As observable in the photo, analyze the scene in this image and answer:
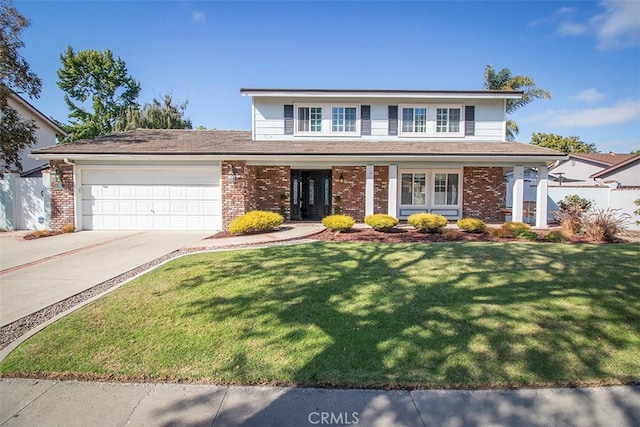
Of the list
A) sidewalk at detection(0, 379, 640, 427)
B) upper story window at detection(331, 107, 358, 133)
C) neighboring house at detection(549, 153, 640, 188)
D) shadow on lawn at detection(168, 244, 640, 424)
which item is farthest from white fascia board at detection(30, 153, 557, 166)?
sidewalk at detection(0, 379, 640, 427)

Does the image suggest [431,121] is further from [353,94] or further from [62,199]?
[62,199]

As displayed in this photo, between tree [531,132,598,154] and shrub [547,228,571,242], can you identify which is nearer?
shrub [547,228,571,242]

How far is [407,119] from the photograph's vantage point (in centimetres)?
1523

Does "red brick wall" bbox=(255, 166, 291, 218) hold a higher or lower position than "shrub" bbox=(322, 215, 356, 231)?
higher

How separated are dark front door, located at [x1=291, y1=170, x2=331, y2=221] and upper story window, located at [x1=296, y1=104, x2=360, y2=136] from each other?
1.89 m

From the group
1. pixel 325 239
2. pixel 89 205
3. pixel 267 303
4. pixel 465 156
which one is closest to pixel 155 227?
pixel 89 205

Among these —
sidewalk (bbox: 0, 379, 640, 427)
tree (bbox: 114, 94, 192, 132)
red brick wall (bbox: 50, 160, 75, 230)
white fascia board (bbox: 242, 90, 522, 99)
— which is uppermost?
tree (bbox: 114, 94, 192, 132)

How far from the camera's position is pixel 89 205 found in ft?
42.7

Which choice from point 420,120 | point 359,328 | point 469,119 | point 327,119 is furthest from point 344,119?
point 359,328

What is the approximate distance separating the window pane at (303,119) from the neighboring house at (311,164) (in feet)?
0.21

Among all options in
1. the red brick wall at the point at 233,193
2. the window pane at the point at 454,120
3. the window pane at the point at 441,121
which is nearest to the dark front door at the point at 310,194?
the red brick wall at the point at 233,193

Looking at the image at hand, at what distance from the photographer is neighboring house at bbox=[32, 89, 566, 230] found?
1281 centimetres

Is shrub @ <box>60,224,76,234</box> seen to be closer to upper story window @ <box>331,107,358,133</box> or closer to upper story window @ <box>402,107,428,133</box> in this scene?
upper story window @ <box>331,107,358,133</box>

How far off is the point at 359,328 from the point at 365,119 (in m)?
12.2
